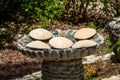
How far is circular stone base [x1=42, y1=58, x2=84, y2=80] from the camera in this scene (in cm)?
497

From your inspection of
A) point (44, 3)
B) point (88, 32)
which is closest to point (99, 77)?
point (88, 32)

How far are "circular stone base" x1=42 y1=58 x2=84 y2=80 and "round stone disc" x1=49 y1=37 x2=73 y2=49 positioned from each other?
7.8 inches

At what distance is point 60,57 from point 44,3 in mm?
4435

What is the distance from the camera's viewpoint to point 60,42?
493 cm

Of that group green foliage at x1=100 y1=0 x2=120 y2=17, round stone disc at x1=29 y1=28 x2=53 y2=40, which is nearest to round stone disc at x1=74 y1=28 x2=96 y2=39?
round stone disc at x1=29 y1=28 x2=53 y2=40

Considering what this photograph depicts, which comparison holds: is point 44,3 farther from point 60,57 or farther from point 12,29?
point 60,57

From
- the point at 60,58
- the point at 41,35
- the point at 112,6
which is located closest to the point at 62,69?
the point at 60,58

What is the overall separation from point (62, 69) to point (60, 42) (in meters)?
0.31

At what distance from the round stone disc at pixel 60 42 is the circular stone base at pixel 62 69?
0.65 ft

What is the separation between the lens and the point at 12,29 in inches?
363

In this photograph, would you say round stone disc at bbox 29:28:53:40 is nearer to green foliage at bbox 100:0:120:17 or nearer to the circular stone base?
the circular stone base

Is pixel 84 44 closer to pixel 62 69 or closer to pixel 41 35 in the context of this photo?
pixel 62 69

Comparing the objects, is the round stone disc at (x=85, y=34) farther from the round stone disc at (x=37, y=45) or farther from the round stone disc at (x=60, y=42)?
the round stone disc at (x=37, y=45)

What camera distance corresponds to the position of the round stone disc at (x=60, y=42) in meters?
4.88
